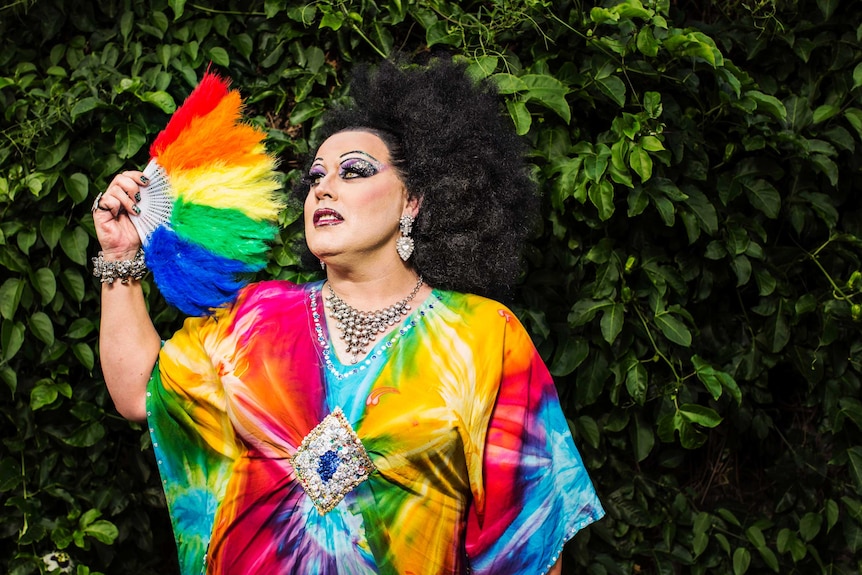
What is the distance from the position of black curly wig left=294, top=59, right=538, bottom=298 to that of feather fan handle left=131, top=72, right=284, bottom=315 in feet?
0.93

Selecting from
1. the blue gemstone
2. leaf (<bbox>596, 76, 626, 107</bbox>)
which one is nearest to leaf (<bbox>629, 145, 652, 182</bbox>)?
leaf (<bbox>596, 76, 626, 107</bbox>)

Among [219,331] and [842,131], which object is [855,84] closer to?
[842,131]

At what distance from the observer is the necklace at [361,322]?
2.05 metres

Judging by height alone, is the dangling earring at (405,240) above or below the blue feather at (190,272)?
above

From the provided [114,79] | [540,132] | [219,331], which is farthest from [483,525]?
[114,79]

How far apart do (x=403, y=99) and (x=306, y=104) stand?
554 millimetres

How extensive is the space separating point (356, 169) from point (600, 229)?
2.92ft

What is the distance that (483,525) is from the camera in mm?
2043

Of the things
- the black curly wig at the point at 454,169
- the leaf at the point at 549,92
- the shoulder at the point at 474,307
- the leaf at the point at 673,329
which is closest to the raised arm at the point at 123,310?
the black curly wig at the point at 454,169

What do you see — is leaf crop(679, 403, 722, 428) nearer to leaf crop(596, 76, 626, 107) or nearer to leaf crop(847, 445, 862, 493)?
leaf crop(847, 445, 862, 493)

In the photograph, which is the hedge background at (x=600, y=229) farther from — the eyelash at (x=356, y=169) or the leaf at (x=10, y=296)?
the eyelash at (x=356, y=169)

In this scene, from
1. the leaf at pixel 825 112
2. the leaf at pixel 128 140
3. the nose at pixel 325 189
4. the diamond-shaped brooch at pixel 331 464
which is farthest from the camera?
the leaf at pixel 825 112

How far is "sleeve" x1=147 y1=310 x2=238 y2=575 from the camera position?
2.08m

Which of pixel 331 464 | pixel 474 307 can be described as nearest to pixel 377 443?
pixel 331 464
